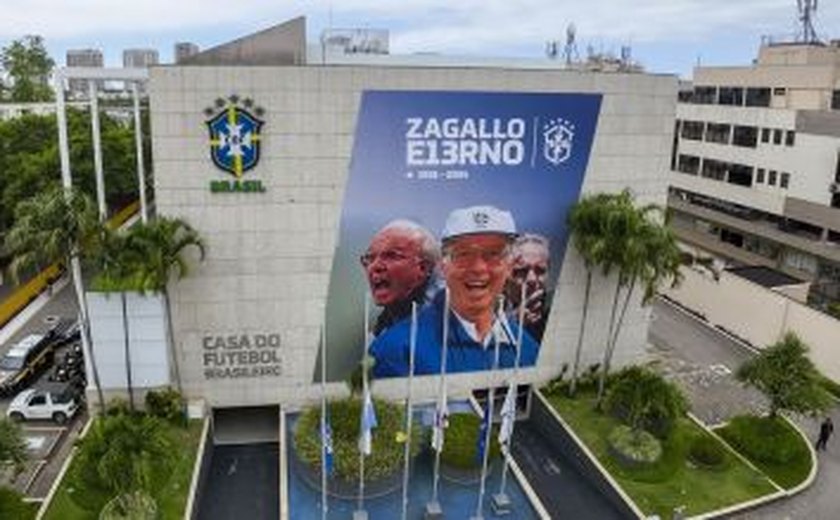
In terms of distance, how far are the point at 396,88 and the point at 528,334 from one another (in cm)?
1343

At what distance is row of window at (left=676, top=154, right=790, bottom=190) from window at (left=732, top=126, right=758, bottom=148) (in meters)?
1.75

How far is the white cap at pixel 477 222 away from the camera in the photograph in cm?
3259

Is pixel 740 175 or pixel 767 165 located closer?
pixel 767 165

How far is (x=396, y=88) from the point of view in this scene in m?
30.1

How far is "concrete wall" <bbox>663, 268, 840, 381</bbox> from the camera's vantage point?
41.0 meters

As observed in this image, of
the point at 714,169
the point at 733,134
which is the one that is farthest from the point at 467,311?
the point at 714,169

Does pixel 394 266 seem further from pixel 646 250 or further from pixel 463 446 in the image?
pixel 646 250

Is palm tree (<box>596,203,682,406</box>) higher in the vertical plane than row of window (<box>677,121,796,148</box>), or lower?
lower

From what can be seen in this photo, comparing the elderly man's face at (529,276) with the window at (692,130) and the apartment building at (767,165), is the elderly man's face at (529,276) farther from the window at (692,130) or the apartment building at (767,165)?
the window at (692,130)

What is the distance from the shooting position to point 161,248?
28.5m

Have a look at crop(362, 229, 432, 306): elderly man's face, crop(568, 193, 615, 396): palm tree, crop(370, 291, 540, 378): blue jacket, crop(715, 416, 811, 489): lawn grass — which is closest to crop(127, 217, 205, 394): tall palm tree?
crop(362, 229, 432, 306): elderly man's face

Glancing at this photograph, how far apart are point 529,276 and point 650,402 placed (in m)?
7.78

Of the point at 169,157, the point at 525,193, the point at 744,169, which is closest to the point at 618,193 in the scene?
the point at 525,193

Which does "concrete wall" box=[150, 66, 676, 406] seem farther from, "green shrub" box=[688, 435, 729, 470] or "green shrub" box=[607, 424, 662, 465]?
"green shrub" box=[688, 435, 729, 470]
